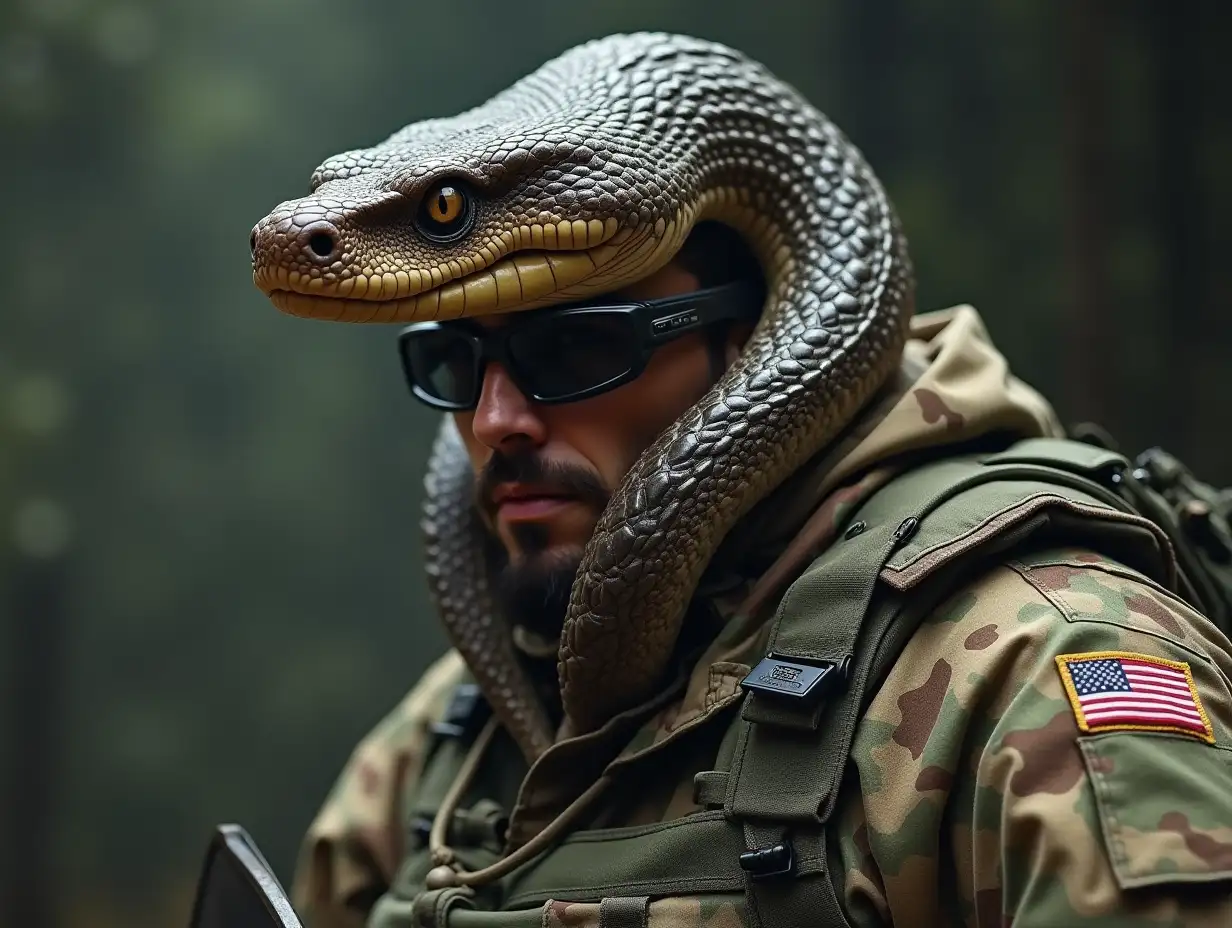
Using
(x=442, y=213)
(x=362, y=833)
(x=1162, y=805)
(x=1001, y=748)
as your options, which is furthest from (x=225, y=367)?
(x=1162, y=805)

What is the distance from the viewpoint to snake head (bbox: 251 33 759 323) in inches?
52.7

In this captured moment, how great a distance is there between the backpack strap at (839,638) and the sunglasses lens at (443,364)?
0.45 metres

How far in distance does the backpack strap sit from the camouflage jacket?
2 centimetres

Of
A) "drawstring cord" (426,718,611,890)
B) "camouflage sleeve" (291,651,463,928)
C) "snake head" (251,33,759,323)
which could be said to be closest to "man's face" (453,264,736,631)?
"snake head" (251,33,759,323)

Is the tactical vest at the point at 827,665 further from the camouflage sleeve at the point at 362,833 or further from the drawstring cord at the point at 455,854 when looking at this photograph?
the camouflage sleeve at the point at 362,833

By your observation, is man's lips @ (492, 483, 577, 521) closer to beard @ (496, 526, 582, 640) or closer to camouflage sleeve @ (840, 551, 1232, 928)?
beard @ (496, 526, 582, 640)

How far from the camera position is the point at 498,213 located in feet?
4.60

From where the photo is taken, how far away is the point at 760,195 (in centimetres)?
157

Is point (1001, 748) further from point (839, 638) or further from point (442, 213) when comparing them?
point (442, 213)

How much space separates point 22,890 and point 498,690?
2.33 m

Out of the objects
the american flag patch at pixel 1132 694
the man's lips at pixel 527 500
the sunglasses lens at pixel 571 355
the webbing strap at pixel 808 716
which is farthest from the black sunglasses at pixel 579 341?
the american flag patch at pixel 1132 694

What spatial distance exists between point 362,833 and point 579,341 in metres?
0.77

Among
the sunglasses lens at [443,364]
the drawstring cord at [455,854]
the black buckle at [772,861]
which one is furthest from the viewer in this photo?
the sunglasses lens at [443,364]

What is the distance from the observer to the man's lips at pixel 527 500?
1.56m
